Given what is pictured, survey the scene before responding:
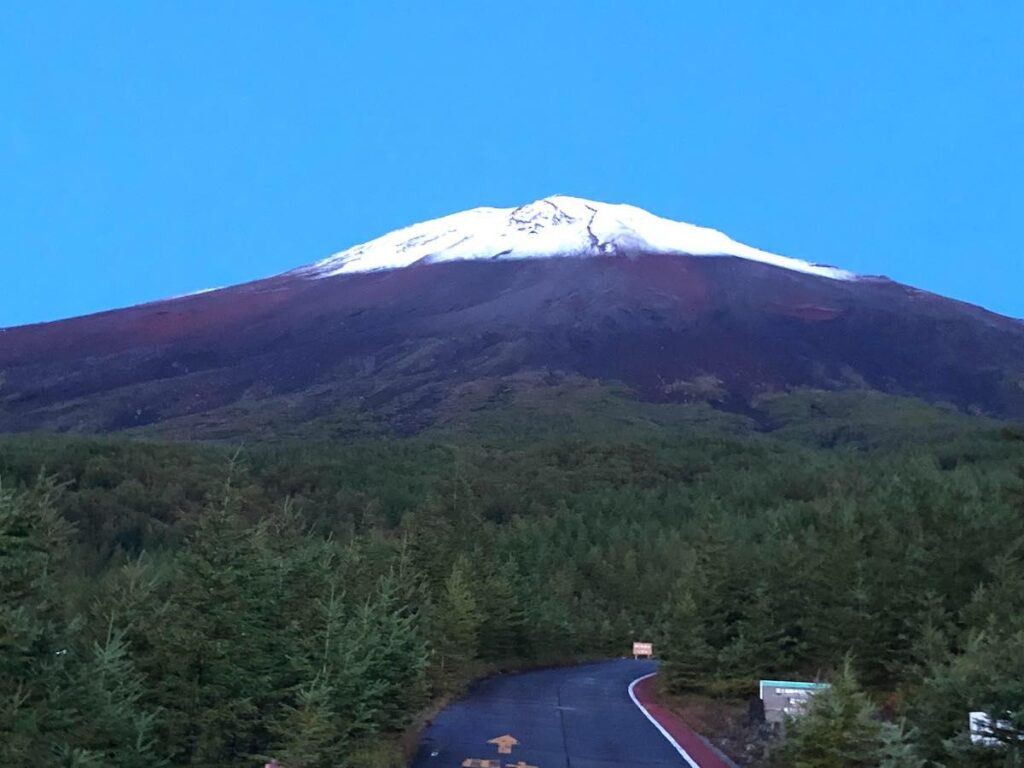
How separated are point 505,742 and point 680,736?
9.77ft

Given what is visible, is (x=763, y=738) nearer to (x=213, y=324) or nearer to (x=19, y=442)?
(x=19, y=442)

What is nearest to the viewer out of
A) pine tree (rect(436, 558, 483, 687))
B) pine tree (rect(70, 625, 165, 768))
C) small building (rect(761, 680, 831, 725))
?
pine tree (rect(70, 625, 165, 768))

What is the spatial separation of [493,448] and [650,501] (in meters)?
22.6

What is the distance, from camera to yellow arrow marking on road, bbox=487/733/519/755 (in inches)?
602

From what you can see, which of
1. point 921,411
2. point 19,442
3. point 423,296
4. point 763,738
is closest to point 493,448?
point 19,442

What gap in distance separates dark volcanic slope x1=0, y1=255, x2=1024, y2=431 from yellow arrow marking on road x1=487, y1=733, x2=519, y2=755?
342 ft

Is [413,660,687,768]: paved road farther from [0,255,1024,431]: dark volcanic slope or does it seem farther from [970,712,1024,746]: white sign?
[0,255,1024,431]: dark volcanic slope

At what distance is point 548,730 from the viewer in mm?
17656

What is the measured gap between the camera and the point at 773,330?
163 m

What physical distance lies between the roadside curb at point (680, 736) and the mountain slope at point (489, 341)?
9738 cm

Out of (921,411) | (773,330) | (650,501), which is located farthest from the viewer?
(773,330)

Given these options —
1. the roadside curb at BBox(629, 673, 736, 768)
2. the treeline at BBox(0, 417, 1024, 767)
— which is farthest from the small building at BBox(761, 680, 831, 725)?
the treeline at BBox(0, 417, 1024, 767)

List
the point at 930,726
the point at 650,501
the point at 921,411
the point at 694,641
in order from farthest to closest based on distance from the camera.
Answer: the point at 921,411
the point at 650,501
the point at 694,641
the point at 930,726

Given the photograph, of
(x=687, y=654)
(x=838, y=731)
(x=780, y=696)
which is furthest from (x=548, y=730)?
(x=838, y=731)
